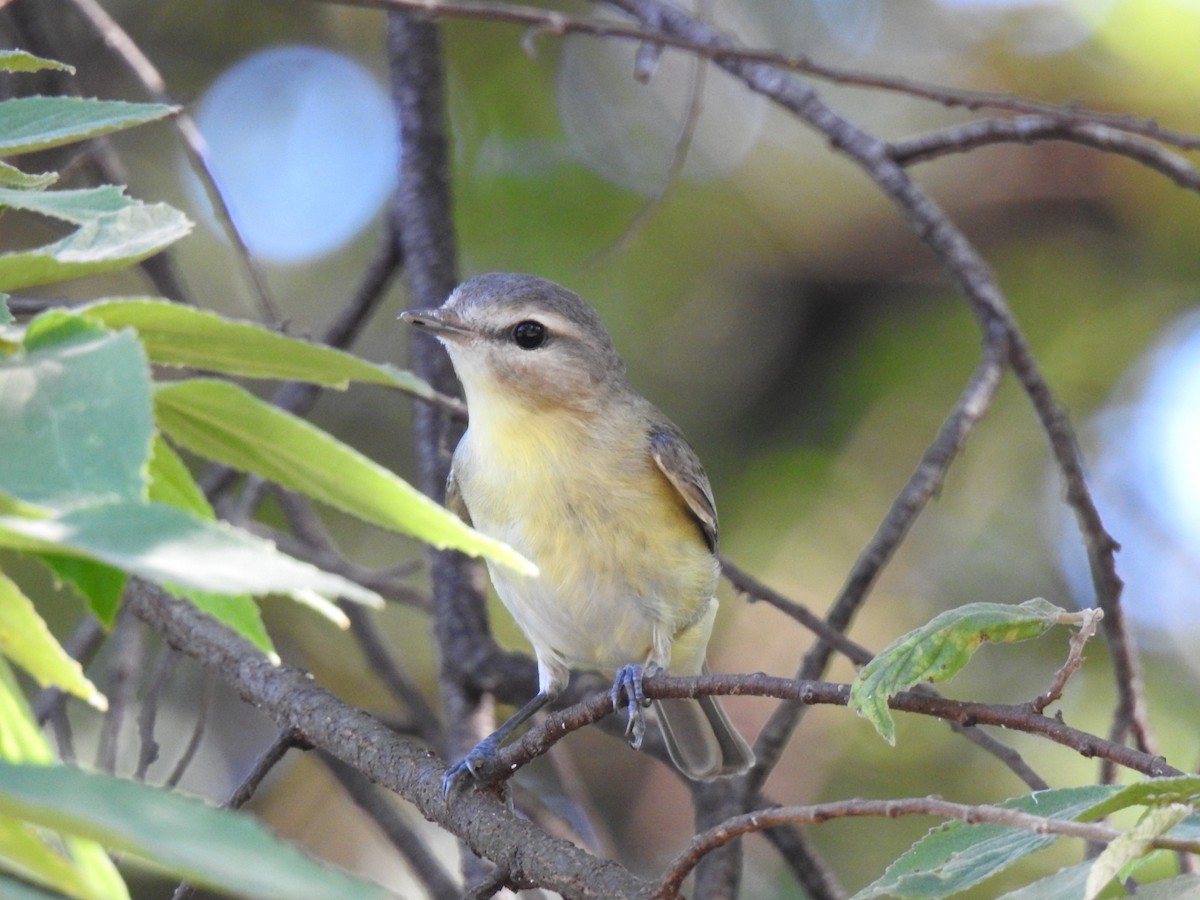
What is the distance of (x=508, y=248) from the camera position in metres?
5.84

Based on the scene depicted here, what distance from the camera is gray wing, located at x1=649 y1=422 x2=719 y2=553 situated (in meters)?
3.89

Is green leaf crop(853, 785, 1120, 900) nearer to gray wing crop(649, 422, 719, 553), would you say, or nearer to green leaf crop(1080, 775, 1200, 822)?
green leaf crop(1080, 775, 1200, 822)

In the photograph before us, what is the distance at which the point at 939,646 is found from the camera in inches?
67.5

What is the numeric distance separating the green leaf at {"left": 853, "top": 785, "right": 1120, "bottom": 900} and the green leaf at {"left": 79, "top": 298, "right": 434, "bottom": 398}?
790mm

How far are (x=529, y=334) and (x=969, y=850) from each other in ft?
8.69

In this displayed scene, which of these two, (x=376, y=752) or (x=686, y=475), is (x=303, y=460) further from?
(x=686, y=475)

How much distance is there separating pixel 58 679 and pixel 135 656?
249 cm

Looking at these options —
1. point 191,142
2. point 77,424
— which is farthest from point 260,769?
point 191,142

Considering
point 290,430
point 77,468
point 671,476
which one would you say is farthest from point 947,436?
point 77,468

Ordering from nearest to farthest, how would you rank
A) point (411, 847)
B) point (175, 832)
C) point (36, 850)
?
point (175, 832) → point (36, 850) → point (411, 847)

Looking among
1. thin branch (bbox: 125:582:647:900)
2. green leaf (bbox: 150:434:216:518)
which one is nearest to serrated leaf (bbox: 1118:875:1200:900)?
thin branch (bbox: 125:582:647:900)

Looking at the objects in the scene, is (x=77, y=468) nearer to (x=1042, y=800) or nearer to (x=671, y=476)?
(x=1042, y=800)

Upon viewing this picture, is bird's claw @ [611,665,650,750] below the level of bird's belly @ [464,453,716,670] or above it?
below

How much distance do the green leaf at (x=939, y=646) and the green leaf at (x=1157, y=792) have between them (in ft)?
1.12
